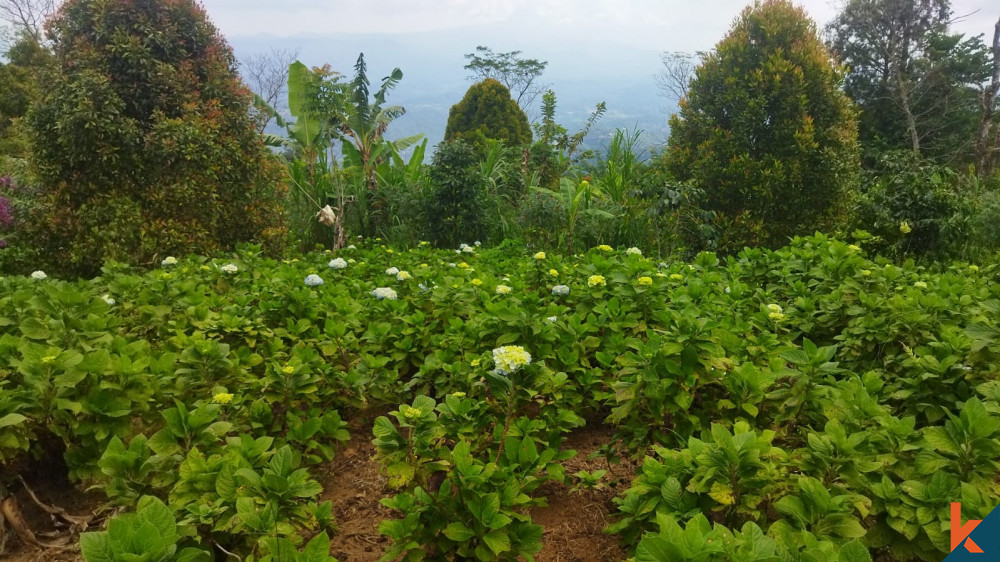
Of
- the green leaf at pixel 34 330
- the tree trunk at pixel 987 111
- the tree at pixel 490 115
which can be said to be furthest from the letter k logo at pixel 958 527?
the tree at pixel 490 115

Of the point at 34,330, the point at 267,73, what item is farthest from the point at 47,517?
the point at 267,73

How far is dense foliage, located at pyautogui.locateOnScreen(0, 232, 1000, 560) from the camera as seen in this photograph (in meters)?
1.62

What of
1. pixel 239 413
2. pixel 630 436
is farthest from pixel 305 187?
pixel 630 436

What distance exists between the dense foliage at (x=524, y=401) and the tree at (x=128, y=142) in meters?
2.06

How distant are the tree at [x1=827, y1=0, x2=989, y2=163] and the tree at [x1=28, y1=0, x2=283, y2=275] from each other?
18864 mm

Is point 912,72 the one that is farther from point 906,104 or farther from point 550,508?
point 550,508

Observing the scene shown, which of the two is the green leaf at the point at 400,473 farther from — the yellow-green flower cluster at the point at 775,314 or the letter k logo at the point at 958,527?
the yellow-green flower cluster at the point at 775,314

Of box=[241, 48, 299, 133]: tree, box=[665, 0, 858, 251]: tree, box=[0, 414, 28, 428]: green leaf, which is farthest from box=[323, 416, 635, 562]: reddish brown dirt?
box=[241, 48, 299, 133]: tree

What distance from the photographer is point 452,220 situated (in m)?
7.40

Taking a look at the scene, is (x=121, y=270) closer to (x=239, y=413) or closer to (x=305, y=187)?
(x=239, y=413)

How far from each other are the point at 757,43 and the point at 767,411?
6343 millimetres

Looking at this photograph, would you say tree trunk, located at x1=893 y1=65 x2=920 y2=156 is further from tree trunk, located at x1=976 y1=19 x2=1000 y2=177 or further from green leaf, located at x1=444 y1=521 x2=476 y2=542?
green leaf, located at x1=444 y1=521 x2=476 y2=542

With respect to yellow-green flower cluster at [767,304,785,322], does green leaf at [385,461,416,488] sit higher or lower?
lower
